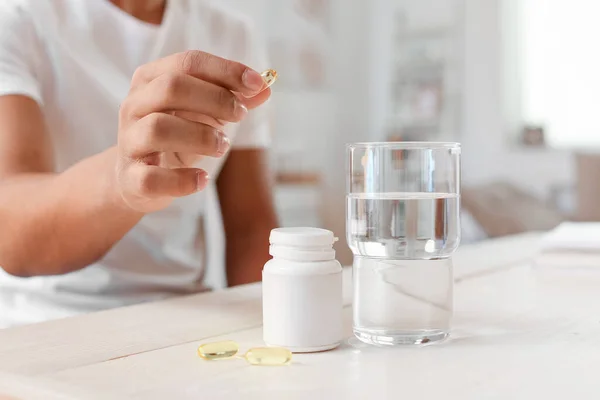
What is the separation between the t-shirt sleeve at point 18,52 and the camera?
1.00 m

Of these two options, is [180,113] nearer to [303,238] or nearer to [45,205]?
[303,238]

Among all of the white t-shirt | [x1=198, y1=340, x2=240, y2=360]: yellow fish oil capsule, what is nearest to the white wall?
the white t-shirt

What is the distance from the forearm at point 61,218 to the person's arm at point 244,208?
425mm

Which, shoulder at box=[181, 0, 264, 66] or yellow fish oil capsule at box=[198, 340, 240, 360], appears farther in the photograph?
shoulder at box=[181, 0, 264, 66]

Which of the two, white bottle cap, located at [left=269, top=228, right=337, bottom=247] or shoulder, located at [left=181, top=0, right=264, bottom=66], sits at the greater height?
shoulder, located at [left=181, top=0, right=264, bottom=66]

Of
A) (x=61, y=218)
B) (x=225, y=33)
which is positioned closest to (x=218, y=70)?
(x=61, y=218)

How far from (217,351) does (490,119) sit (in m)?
3.47

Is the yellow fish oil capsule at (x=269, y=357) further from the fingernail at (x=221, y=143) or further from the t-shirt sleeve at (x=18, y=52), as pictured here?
the t-shirt sleeve at (x=18, y=52)

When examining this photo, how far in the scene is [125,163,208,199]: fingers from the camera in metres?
0.62

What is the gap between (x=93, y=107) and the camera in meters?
1.11

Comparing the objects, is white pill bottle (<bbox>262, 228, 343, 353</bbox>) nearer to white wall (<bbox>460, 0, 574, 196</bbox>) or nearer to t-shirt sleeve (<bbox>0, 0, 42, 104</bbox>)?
t-shirt sleeve (<bbox>0, 0, 42, 104</bbox>)

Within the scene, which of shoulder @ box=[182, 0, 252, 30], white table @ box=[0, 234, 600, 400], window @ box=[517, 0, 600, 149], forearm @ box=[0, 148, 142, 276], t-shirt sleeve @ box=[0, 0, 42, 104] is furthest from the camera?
window @ box=[517, 0, 600, 149]

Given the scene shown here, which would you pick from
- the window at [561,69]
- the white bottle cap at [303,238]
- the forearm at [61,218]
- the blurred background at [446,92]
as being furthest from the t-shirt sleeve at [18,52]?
the window at [561,69]

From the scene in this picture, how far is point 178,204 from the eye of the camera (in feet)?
3.84
